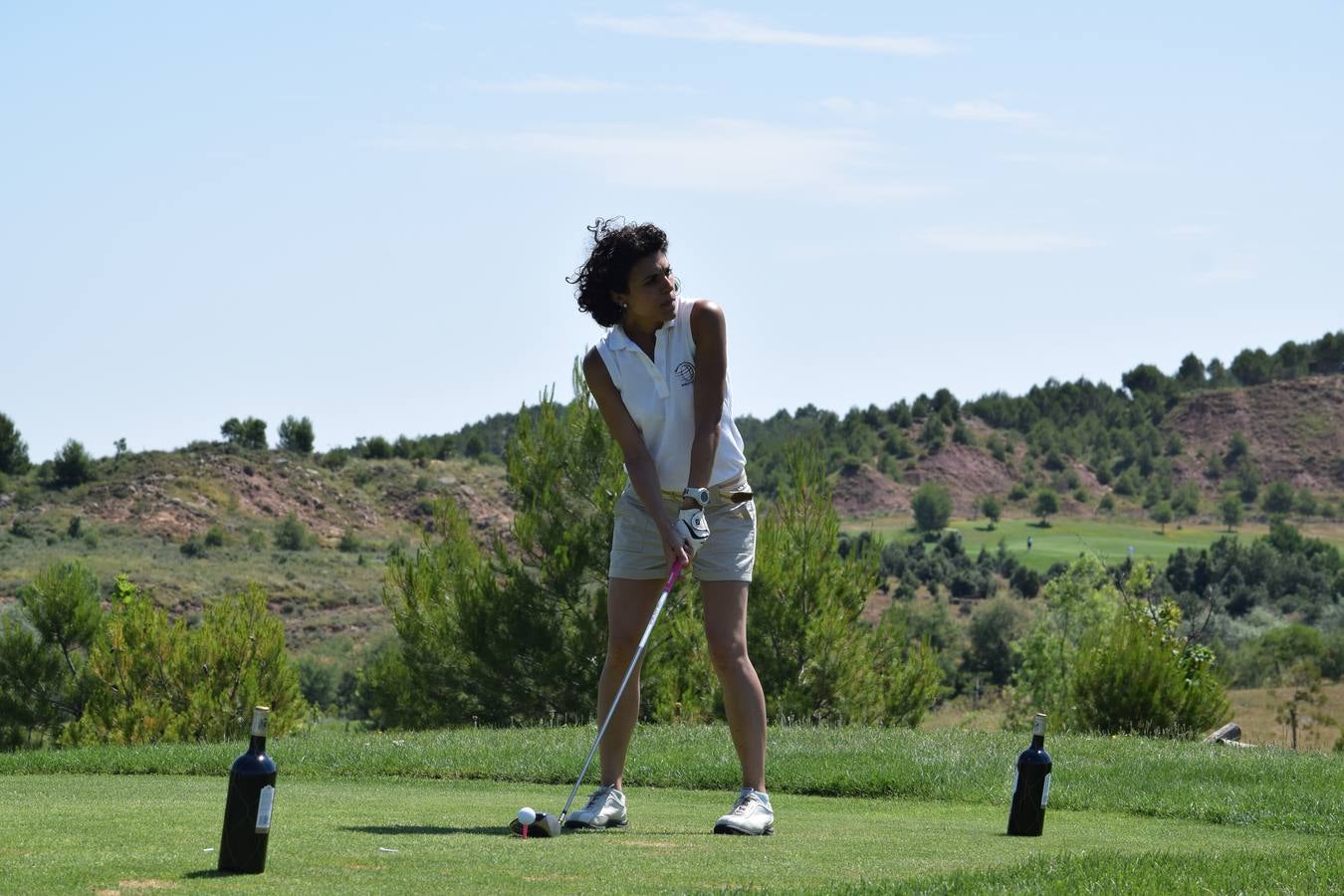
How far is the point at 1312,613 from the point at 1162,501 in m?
37.9

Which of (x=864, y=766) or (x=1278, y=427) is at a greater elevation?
(x=1278, y=427)

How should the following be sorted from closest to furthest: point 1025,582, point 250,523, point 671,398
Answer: point 671,398 < point 250,523 < point 1025,582

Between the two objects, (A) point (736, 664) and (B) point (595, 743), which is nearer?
(B) point (595, 743)

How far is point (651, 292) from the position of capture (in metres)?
6.21

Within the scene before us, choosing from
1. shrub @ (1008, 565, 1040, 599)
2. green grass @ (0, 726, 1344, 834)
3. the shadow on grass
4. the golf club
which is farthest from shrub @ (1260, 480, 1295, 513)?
the shadow on grass

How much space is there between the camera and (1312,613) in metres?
76.8

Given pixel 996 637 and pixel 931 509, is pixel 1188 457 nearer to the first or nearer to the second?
pixel 931 509

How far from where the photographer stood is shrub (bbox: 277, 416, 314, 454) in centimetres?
7988

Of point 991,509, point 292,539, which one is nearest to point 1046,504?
point 991,509

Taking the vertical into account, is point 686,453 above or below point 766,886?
above

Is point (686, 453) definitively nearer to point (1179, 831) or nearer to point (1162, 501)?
point (1179, 831)

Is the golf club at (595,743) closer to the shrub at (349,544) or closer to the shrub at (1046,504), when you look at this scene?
the shrub at (349,544)

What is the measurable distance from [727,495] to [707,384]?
16.8 inches

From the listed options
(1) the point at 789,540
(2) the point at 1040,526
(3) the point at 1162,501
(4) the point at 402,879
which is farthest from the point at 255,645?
(3) the point at 1162,501
